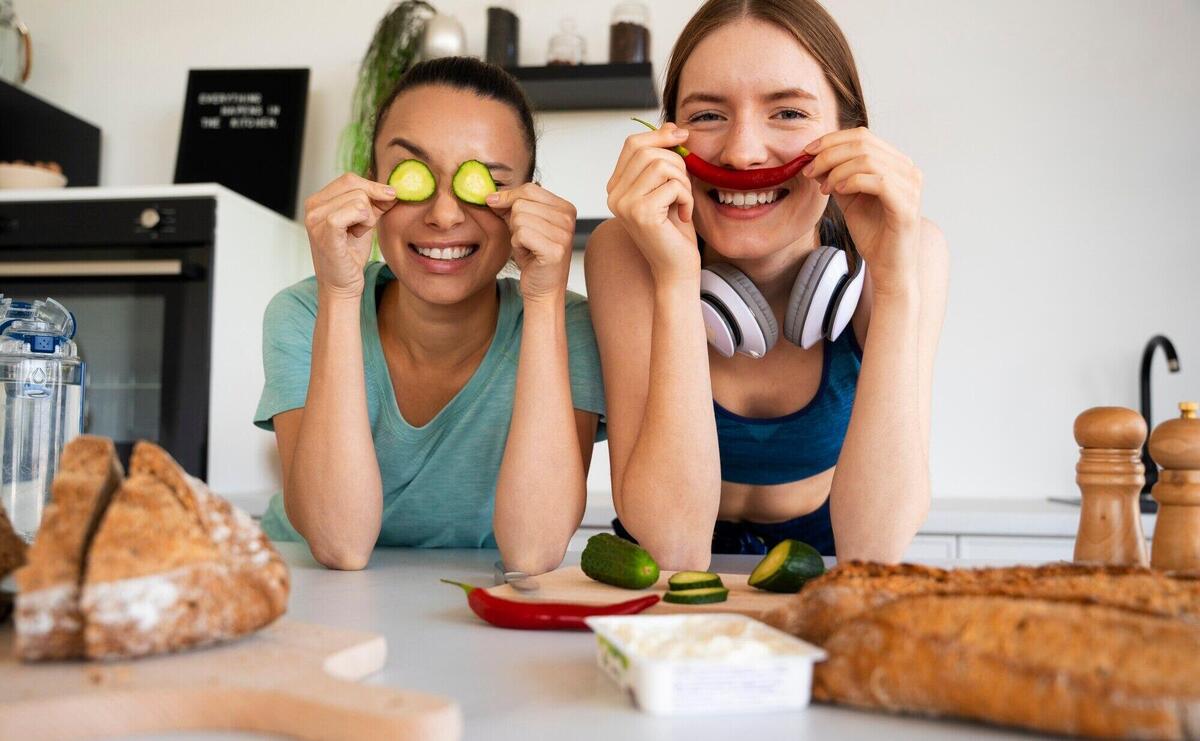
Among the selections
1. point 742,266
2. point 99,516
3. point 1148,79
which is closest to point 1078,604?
point 99,516

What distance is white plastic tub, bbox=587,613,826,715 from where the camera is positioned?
697 millimetres

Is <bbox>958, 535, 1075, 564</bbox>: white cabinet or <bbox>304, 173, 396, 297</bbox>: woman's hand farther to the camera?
<bbox>958, 535, 1075, 564</bbox>: white cabinet

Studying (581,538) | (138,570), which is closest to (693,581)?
(138,570)

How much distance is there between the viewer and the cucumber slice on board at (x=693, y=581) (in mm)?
1115

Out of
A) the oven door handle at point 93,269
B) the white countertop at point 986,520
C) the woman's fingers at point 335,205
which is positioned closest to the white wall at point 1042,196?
the white countertop at point 986,520

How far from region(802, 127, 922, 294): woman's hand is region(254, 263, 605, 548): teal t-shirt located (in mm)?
509

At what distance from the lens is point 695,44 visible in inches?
69.1

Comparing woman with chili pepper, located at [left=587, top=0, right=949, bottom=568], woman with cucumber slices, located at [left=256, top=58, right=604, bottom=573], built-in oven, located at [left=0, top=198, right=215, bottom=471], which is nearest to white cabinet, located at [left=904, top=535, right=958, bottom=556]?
woman with chili pepper, located at [left=587, top=0, right=949, bottom=568]

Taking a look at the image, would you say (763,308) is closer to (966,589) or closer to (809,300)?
(809,300)

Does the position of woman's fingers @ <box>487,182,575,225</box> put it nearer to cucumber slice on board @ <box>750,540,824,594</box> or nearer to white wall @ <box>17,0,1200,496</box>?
cucumber slice on board @ <box>750,540,824,594</box>

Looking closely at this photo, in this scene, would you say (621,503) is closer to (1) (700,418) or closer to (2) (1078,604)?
(1) (700,418)

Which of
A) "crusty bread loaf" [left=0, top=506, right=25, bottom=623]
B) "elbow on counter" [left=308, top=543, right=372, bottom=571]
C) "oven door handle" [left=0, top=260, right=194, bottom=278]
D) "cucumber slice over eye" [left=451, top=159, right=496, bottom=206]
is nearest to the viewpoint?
"crusty bread loaf" [left=0, top=506, right=25, bottom=623]

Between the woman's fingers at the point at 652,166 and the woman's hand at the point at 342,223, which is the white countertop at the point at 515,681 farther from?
the woman's fingers at the point at 652,166

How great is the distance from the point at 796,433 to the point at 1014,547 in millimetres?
1416
